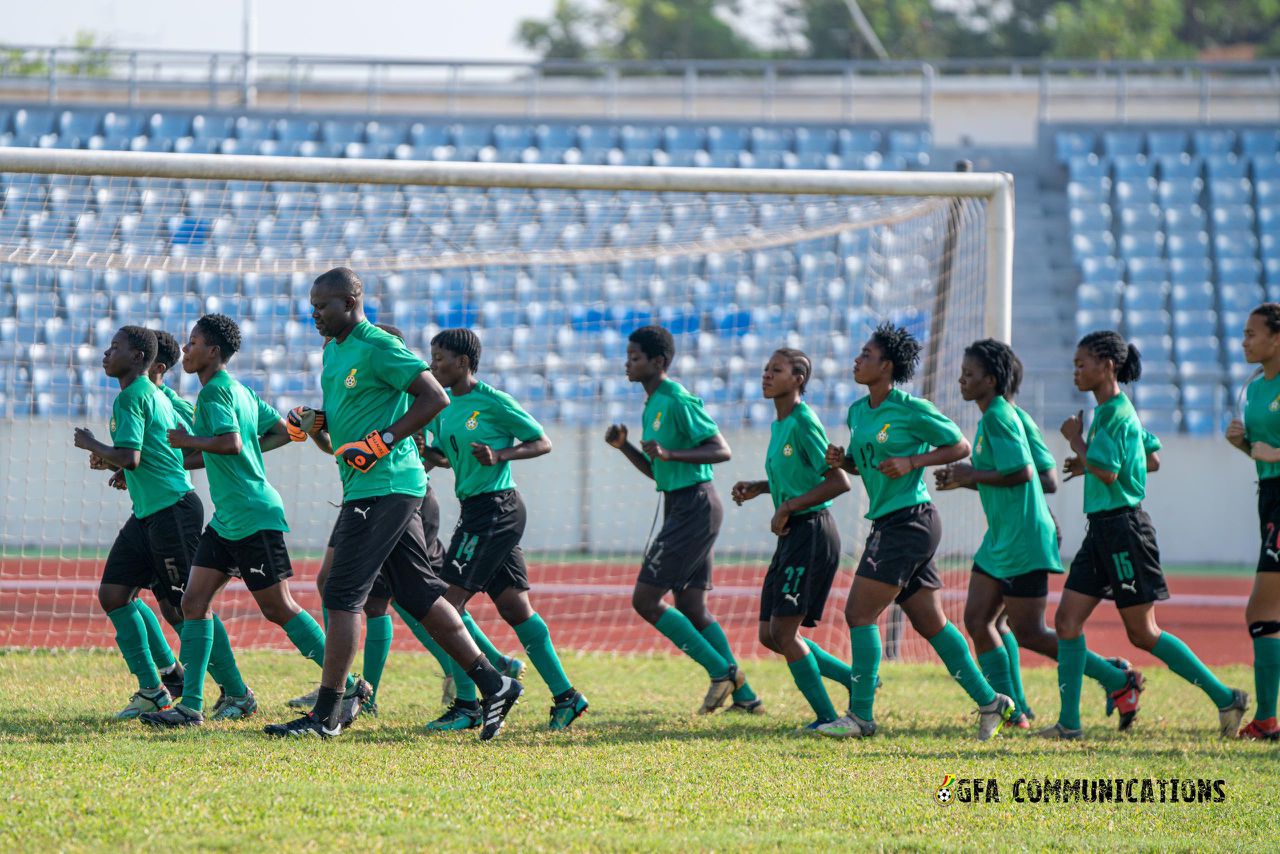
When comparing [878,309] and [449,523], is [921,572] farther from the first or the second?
[449,523]

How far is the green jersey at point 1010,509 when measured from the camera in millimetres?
6977

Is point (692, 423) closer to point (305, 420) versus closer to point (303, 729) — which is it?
point (305, 420)

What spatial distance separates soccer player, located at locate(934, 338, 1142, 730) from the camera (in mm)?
6969

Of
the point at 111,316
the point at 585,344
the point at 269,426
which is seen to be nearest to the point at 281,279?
the point at 111,316

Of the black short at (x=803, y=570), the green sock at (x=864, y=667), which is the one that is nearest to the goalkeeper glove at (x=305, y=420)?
the black short at (x=803, y=570)

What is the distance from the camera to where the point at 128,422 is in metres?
6.54

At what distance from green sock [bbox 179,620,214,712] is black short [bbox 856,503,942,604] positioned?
10.5ft

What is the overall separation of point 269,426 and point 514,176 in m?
2.22

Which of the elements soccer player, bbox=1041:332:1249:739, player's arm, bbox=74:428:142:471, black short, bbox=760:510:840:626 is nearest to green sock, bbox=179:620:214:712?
player's arm, bbox=74:428:142:471

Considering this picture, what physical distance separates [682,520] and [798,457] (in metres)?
0.96

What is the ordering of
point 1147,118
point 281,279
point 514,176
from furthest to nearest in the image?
point 1147,118 < point 281,279 < point 514,176

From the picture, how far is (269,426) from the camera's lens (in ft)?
23.4

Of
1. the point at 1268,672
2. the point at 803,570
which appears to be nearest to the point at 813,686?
the point at 803,570

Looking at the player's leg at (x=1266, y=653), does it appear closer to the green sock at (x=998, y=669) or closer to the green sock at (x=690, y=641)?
the green sock at (x=998, y=669)
